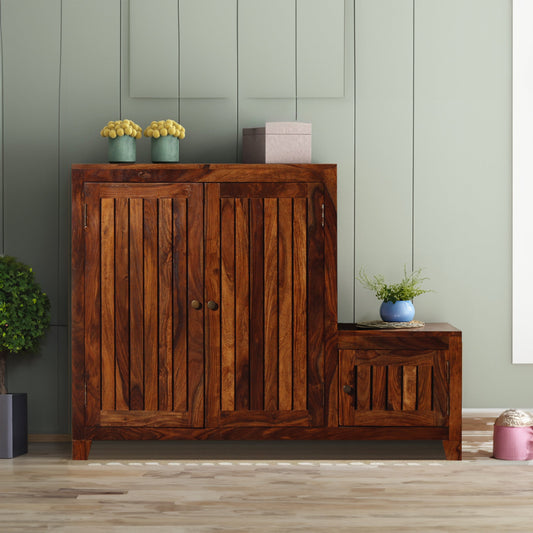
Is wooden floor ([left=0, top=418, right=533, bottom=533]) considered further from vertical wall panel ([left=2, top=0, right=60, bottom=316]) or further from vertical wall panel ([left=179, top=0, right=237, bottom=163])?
vertical wall panel ([left=179, top=0, right=237, bottom=163])

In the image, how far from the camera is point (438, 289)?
3830 millimetres

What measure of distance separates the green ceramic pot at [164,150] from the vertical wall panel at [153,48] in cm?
43

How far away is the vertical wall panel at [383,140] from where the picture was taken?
12.5ft

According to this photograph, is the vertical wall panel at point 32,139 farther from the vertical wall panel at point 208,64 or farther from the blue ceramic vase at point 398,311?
the blue ceramic vase at point 398,311

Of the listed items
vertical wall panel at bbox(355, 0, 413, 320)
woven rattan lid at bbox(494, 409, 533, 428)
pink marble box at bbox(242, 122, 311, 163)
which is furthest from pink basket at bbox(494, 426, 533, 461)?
pink marble box at bbox(242, 122, 311, 163)

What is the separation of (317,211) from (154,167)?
759 millimetres

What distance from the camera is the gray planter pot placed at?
3.49 m

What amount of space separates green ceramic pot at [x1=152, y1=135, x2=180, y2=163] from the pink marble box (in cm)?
41

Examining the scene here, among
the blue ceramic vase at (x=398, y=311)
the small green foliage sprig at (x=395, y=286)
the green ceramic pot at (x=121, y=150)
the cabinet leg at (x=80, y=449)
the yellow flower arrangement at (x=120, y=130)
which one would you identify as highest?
the yellow flower arrangement at (x=120, y=130)

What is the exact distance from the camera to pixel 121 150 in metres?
3.44

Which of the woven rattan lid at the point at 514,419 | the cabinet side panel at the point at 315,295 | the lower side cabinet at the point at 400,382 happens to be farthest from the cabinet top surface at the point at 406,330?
the woven rattan lid at the point at 514,419

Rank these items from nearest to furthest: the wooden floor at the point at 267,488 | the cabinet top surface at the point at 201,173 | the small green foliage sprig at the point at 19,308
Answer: the wooden floor at the point at 267,488
the cabinet top surface at the point at 201,173
the small green foliage sprig at the point at 19,308

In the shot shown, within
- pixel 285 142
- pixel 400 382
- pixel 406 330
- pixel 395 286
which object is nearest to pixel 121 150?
pixel 285 142

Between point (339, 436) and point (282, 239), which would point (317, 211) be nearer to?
point (282, 239)
